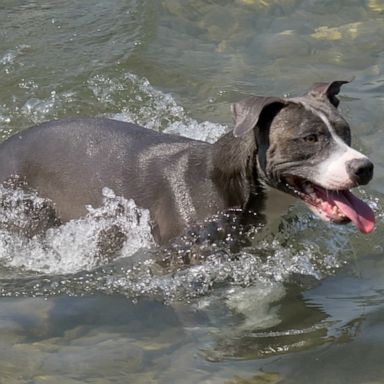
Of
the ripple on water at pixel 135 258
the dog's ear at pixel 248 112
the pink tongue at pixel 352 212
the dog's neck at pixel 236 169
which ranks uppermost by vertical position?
the dog's ear at pixel 248 112

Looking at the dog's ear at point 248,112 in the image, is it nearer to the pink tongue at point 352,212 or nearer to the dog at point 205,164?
the dog at point 205,164

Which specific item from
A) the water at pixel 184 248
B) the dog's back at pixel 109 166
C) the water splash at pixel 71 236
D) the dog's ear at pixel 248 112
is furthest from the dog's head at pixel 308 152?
the water splash at pixel 71 236

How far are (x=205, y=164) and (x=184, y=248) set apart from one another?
22.3 inches

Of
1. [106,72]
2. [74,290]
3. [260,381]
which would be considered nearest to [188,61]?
[106,72]

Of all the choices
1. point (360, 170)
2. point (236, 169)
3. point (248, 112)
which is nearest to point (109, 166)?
point (236, 169)

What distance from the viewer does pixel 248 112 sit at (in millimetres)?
5648

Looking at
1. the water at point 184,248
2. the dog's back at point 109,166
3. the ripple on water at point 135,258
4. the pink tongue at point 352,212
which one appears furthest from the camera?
the dog's back at point 109,166

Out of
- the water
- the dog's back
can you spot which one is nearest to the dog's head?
the water

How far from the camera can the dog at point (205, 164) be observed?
566 centimetres

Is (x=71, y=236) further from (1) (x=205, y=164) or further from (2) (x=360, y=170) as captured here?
(2) (x=360, y=170)

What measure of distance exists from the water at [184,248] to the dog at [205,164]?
0.57 feet

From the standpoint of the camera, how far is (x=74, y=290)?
6113 millimetres

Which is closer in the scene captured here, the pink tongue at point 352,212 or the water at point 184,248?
the water at point 184,248

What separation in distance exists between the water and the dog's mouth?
0.31 metres
